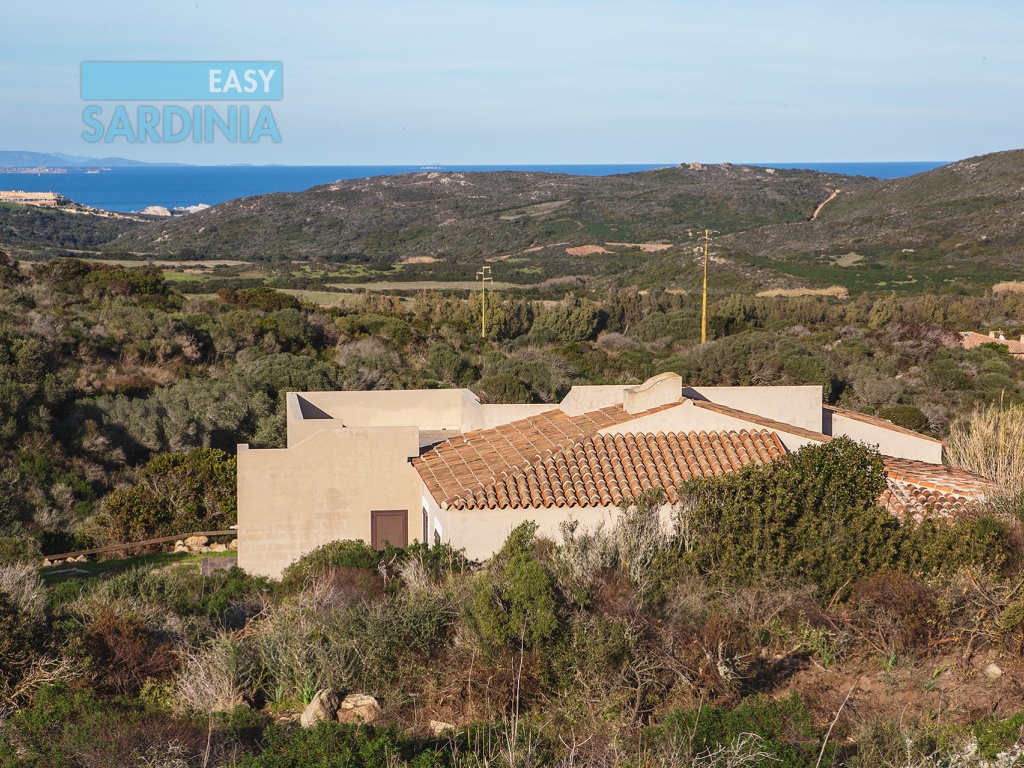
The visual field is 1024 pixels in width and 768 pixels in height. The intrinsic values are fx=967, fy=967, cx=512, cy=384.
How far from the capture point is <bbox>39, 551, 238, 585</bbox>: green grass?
14043 millimetres

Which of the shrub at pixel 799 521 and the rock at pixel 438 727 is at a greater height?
the shrub at pixel 799 521

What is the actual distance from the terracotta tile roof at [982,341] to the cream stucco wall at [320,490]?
29162mm

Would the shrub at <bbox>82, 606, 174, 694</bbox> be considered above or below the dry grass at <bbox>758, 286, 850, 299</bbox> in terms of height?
below

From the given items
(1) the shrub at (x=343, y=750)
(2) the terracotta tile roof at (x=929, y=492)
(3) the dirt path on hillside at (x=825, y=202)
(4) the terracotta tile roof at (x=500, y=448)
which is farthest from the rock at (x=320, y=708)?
(3) the dirt path on hillside at (x=825, y=202)

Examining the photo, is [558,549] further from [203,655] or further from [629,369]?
[629,369]

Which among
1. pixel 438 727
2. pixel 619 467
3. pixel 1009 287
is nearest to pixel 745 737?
pixel 438 727

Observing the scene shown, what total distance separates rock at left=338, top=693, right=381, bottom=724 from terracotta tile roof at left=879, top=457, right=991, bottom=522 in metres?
6.27

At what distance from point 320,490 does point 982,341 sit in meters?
32.4

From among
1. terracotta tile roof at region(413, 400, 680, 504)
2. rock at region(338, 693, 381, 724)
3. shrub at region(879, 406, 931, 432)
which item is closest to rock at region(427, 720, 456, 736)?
rock at region(338, 693, 381, 724)

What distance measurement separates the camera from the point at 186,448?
72.4ft

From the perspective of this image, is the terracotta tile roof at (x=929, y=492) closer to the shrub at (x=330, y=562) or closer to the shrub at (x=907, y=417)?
the shrub at (x=330, y=562)

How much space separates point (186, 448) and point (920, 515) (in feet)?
53.6

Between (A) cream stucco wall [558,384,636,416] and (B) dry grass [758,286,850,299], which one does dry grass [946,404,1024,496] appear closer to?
(A) cream stucco wall [558,384,636,416]

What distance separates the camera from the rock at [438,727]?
645cm
